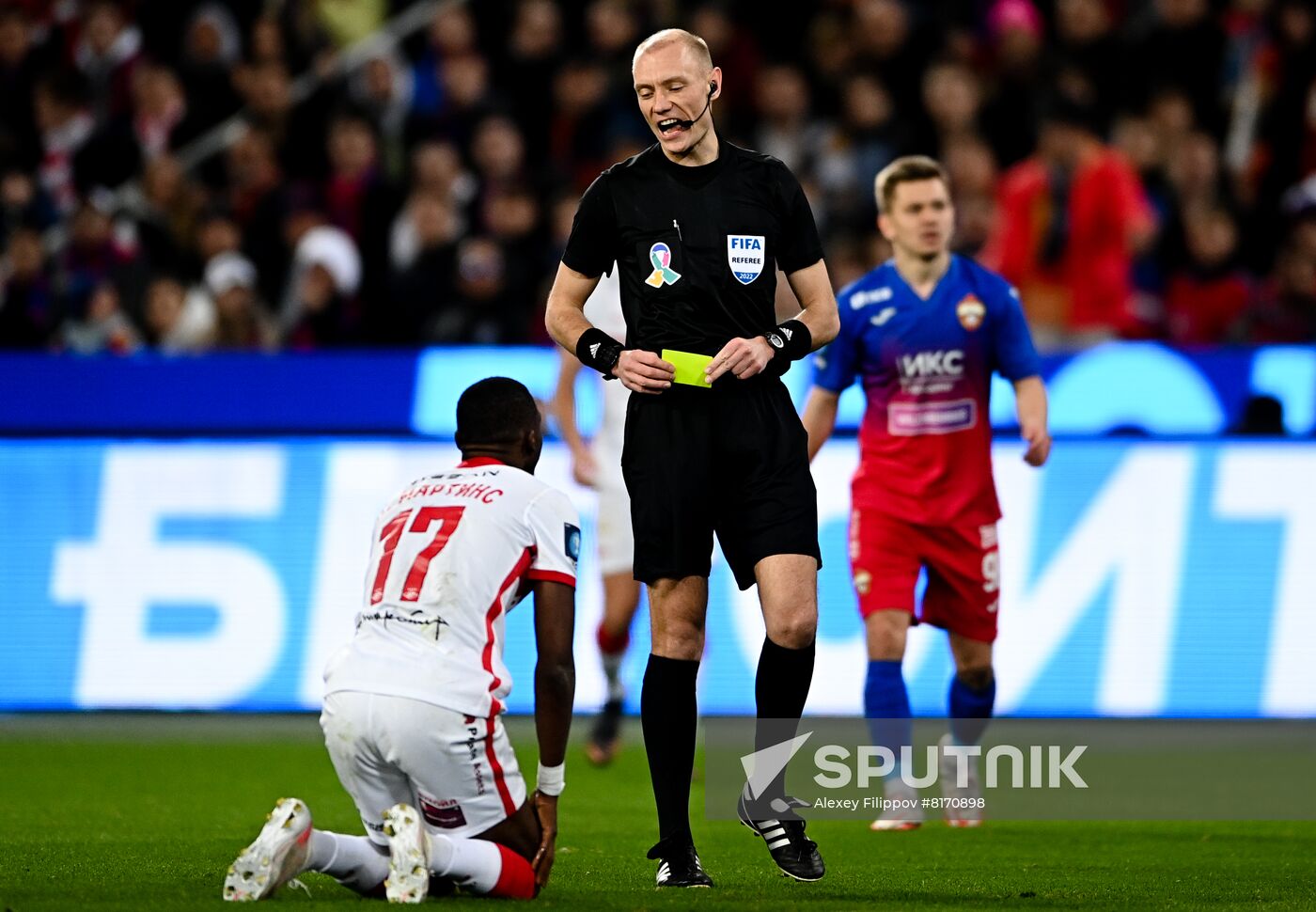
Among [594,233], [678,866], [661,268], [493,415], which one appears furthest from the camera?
[594,233]

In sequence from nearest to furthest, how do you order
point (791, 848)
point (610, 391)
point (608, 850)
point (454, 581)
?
point (454, 581), point (791, 848), point (608, 850), point (610, 391)

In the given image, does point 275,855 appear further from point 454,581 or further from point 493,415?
point 493,415

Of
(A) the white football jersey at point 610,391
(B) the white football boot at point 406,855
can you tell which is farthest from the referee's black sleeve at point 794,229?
(A) the white football jersey at point 610,391

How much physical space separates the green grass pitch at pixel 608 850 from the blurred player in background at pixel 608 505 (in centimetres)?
26

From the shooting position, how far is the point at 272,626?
1066 centimetres

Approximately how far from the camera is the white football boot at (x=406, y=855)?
4.92m

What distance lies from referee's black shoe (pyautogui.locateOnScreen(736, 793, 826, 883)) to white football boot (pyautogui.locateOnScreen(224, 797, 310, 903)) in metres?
1.42

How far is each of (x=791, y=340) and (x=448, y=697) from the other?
4.88 feet

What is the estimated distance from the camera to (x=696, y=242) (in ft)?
19.3

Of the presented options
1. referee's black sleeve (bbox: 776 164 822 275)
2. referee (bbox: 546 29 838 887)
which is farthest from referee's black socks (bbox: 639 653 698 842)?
referee's black sleeve (bbox: 776 164 822 275)

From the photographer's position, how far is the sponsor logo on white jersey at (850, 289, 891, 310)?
7684mm

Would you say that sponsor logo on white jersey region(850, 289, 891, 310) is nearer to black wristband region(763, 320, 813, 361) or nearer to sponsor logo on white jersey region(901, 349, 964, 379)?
sponsor logo on white jersey region(901, 349, 964, 379)

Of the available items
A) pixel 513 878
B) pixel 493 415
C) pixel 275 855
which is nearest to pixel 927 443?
pixel 493 415

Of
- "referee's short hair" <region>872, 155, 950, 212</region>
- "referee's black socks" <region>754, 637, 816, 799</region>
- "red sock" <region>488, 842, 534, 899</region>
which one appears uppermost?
"referee's short hair" <region>872, 155, 950, 212</region>
